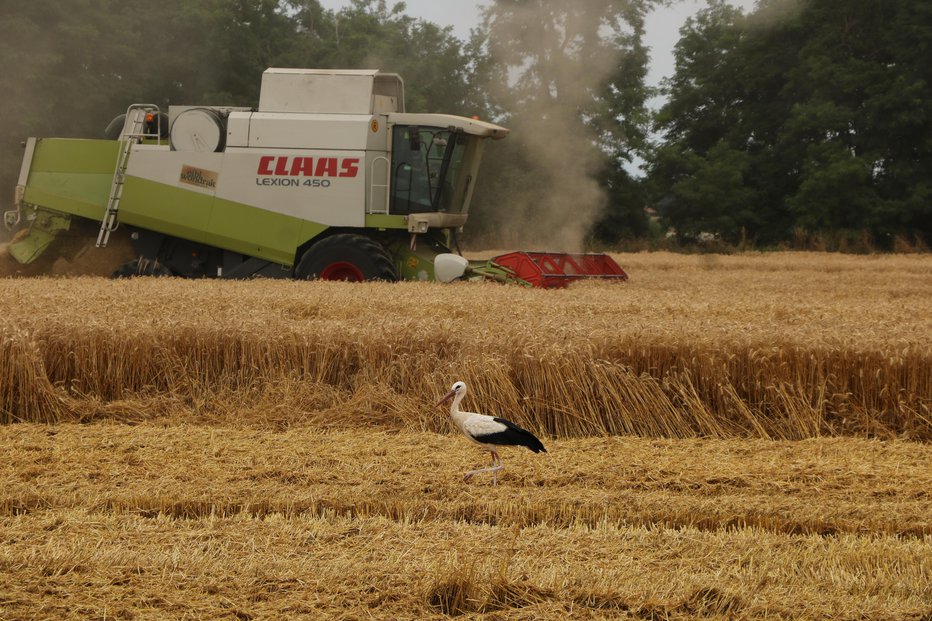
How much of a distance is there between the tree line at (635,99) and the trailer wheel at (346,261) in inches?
671

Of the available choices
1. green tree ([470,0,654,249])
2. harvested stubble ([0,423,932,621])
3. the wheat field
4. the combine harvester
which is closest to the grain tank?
the combine harvester

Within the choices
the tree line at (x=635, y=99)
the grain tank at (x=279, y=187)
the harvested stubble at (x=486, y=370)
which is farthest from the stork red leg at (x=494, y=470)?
the tree line at (x=635, y=99)

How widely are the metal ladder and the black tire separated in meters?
0.49

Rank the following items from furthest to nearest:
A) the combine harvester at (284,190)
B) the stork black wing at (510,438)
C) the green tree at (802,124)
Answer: the green tree at (802,124)
the combine harvester at (284,190)
the stork black wing at (510,438)

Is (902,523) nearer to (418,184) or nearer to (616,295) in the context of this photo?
(616,295)

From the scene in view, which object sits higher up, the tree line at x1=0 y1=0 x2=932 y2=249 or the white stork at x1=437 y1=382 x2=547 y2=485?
the tree line at x1=0 y1=0 x2=932 y2=249

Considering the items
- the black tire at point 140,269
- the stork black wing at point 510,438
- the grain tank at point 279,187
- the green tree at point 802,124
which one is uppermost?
the green tree at point 802,124

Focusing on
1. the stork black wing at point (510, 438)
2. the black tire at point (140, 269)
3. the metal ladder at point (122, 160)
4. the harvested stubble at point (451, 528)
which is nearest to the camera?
the harvested stubble at point (451, 528)

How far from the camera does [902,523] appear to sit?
5.54m

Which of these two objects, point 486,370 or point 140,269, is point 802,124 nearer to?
point 140,269

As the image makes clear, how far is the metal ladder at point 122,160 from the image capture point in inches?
711

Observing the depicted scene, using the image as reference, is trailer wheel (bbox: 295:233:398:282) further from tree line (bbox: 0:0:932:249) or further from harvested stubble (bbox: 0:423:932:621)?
tree line (bbox: 0:0:932:249)

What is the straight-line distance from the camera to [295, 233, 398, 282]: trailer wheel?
675 inches

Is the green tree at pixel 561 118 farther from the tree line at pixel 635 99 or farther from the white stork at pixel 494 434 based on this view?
the white stork at pixel 494 434
